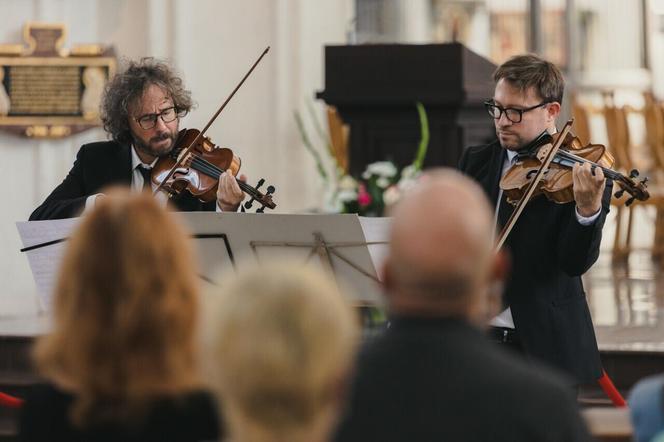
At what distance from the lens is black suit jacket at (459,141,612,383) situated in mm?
3393

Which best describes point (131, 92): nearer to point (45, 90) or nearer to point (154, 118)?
point (154, 118)

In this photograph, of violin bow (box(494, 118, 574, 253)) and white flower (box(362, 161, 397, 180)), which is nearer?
violin bow (box(494, 118, 574, 253))

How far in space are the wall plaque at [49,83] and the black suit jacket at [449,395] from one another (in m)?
5.87

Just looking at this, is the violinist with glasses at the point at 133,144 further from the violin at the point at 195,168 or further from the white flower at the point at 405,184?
the white flower at the point at 405,184

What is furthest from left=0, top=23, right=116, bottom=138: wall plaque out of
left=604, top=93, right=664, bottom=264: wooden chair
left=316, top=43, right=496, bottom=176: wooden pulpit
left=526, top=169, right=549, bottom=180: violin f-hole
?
left=526, top=169, right=549, bottom=180: violin f-hole

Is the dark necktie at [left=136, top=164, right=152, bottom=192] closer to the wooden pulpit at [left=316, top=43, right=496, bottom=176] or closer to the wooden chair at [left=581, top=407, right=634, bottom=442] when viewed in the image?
the wooden chair at [left=581, top=407, right=634, bottom=442]

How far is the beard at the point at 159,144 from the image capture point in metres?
3.96

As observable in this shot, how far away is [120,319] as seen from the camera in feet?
5.88

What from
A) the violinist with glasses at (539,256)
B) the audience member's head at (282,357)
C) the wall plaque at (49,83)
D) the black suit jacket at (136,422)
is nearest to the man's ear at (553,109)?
the violinist with glasses at (539,256)

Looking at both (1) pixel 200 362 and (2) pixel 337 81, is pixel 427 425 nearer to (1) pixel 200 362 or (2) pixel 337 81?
(1) pixel 200 362

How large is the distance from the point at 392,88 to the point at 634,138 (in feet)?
22.9

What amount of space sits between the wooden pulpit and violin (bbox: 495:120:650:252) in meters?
3.08

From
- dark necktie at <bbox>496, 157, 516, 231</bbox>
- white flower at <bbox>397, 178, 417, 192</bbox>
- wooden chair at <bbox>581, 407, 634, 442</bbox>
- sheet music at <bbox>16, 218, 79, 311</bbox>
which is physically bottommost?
wooden chair at <bbox>581, 407, 634, 442</bbox>

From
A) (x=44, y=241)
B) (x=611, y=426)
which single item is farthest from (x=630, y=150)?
(x=611, y=426)
